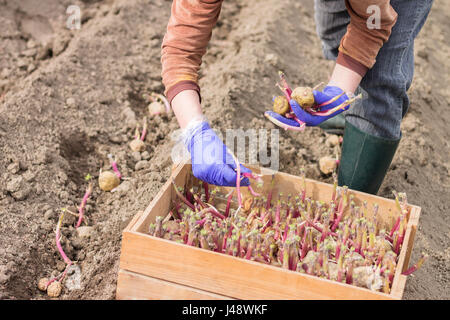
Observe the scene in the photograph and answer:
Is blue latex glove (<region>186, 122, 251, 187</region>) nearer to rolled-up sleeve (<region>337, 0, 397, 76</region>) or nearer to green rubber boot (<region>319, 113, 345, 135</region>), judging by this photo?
rolled-up sleeve (<region>337, 0, 397, 76</region>)

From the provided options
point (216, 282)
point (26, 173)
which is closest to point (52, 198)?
point (26, 173)

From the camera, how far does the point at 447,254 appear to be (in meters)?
2.88

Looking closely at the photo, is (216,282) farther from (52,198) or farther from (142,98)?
(142,98)

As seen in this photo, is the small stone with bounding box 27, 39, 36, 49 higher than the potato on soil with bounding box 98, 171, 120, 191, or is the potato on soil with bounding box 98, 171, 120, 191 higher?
the small stone with bounding box 27, 39, 36, 49

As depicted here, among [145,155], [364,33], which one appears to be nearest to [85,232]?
[145,155]

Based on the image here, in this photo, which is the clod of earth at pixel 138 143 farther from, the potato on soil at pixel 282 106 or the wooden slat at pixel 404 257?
the wooden slat at pixel 404 257

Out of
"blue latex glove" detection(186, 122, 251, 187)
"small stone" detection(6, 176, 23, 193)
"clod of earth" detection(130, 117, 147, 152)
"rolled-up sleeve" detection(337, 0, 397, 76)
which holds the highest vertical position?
"rolled-up sleeve" detection(337, 0, 397, 76)

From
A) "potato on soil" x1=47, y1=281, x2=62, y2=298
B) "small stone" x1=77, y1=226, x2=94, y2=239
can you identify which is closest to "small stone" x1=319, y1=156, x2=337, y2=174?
"small stone" x1=77, y1=226, x2=94, y2=239

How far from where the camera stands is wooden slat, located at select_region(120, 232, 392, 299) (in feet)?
6.05

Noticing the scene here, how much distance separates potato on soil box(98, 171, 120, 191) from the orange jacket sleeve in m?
0.88

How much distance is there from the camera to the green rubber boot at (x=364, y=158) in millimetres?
2773

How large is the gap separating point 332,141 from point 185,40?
161 centimetres

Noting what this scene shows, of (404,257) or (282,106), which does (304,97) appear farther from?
(404,257)

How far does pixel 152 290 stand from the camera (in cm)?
199
